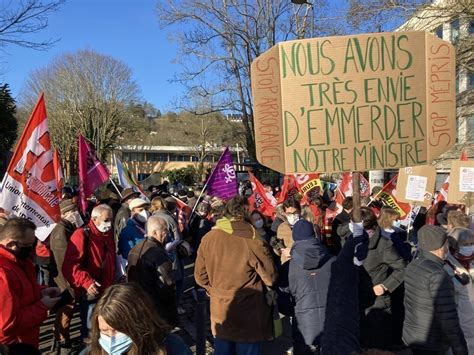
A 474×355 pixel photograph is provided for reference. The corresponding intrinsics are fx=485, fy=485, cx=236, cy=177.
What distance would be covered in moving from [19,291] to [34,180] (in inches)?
72.1

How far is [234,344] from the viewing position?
4023 millimetres

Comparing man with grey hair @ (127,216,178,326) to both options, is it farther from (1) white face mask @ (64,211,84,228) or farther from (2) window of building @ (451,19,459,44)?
(2) window of building @ (451,19,459,44)

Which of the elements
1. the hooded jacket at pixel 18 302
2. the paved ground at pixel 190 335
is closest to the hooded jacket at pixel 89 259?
the hooded jacket at pixel 18 302

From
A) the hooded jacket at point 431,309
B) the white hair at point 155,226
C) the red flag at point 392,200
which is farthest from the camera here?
the red flag at point 392,200

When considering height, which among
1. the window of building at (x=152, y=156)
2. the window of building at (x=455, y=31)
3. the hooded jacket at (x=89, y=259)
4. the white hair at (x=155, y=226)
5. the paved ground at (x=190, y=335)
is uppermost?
the window of building at (x=455, y=31)

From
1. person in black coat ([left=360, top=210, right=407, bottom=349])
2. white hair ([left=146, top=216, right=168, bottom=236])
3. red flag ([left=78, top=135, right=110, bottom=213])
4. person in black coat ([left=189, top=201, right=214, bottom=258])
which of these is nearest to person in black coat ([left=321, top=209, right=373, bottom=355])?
white hair ([left=146, top=216, right=168, bottom=236])

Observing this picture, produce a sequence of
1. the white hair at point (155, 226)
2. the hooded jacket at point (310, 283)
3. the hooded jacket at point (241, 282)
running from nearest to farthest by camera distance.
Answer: the hooded jacket at point (241, 282)
the hooded jacket at point (310, 283)
the white hair at point (155, 226)

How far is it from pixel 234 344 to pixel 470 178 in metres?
4.99

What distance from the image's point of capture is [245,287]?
156 inches

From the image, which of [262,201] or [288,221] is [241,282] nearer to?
[288,221]

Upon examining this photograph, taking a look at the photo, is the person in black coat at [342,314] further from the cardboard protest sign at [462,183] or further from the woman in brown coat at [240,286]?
the cardboard protest sign at [462,183]

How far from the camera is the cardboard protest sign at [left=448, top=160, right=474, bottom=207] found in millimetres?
7292

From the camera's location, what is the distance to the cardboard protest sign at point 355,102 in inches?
120

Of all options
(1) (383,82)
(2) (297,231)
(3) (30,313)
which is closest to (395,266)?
(2) (297,231)
